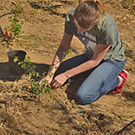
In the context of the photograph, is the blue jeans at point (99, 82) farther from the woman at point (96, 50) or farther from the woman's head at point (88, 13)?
the woman's head at point (88, 13)

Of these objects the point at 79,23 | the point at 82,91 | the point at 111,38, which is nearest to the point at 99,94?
the point at 82,91

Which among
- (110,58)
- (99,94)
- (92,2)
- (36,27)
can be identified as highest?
(92,2)

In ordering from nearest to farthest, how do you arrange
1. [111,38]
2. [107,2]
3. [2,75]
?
[111,38] < [2,75] < [107,2]

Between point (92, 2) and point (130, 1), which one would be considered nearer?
point (92, 2)

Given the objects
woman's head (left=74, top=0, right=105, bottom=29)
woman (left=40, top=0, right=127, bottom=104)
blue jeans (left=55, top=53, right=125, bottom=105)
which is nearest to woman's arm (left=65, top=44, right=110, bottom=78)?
woman (left=40, top=0, right=127, bottom=104)

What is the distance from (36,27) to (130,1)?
13.3 ft

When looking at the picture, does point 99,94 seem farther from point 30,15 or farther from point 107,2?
point 107,2

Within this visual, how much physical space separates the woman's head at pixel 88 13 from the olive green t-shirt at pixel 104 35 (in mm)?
149

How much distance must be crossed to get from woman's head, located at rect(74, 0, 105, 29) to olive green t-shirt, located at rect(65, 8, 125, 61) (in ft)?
0.49

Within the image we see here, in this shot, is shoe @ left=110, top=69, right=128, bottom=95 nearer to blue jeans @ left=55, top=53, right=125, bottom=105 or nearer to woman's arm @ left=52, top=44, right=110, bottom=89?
blue jeans @ left=55, top=53, right=125, bottom=105

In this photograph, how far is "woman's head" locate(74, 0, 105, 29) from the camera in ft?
6.45

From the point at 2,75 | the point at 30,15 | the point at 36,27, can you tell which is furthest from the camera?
the point at 30,15

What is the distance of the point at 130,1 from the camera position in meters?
6.84

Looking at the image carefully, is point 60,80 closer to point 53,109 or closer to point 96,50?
point 53,109
